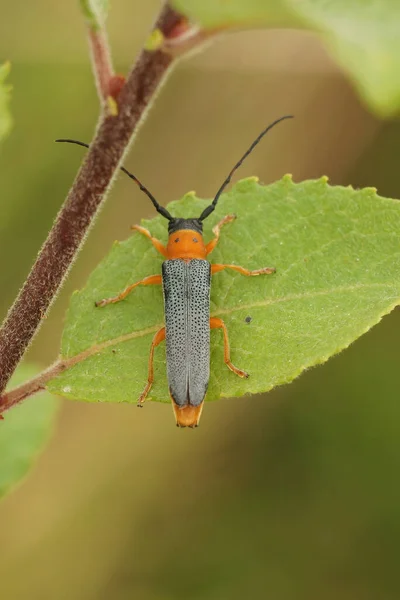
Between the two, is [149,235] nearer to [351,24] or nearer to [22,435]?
[22,435]

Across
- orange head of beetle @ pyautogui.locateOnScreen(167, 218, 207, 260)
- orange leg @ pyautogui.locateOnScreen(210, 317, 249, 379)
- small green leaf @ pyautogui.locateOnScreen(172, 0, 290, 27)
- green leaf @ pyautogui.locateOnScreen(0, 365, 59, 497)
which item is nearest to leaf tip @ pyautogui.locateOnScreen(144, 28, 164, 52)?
small green leaf @ pyautogui.locateOnScreen(172, 0, 290, 27)

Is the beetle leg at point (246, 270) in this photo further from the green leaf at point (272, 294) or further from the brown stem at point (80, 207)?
the brown stem at point (80, 207)

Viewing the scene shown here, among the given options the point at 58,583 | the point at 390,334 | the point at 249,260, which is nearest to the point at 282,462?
the point at 390,334

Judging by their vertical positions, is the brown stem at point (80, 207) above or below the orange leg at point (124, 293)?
above

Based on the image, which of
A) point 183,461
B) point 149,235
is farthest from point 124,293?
point 183,461

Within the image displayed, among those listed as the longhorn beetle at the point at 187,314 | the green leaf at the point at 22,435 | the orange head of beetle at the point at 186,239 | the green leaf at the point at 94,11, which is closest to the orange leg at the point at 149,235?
the longhorn beetle at the point at 187,314
